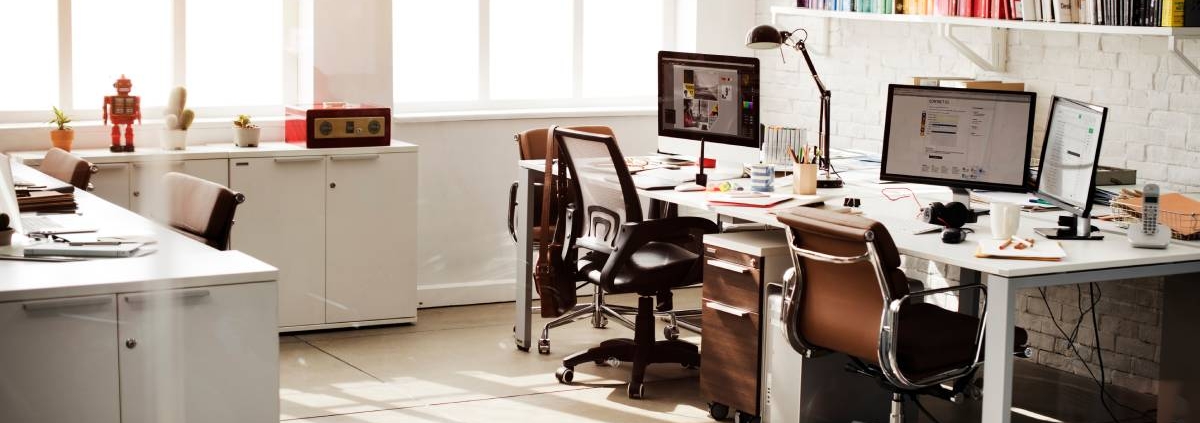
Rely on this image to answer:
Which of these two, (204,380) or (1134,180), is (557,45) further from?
(204,380)

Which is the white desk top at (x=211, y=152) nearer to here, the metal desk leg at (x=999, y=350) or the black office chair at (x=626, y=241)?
the black office chair at (x=626, y=241)

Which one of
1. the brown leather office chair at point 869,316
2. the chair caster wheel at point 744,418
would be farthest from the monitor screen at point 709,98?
the brown leather office chair at point 869,316

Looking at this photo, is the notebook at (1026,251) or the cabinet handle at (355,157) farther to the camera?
the cabinet handle at (355,157)

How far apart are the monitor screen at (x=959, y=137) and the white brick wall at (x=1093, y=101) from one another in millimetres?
849

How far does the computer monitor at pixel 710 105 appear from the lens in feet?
16.7

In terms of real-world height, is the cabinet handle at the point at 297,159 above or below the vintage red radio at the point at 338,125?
below

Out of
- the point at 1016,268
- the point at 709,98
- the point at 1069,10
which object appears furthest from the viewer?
the point at 709,98

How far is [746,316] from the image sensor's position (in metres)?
4.39

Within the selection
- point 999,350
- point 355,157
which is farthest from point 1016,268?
point 355,157

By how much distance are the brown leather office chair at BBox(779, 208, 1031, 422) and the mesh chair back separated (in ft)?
2.82

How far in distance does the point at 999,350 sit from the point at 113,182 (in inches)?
138

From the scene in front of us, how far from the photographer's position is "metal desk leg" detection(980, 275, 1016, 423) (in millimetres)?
3545

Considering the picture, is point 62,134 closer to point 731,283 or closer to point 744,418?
point 731,283

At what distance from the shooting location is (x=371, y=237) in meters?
5.96
